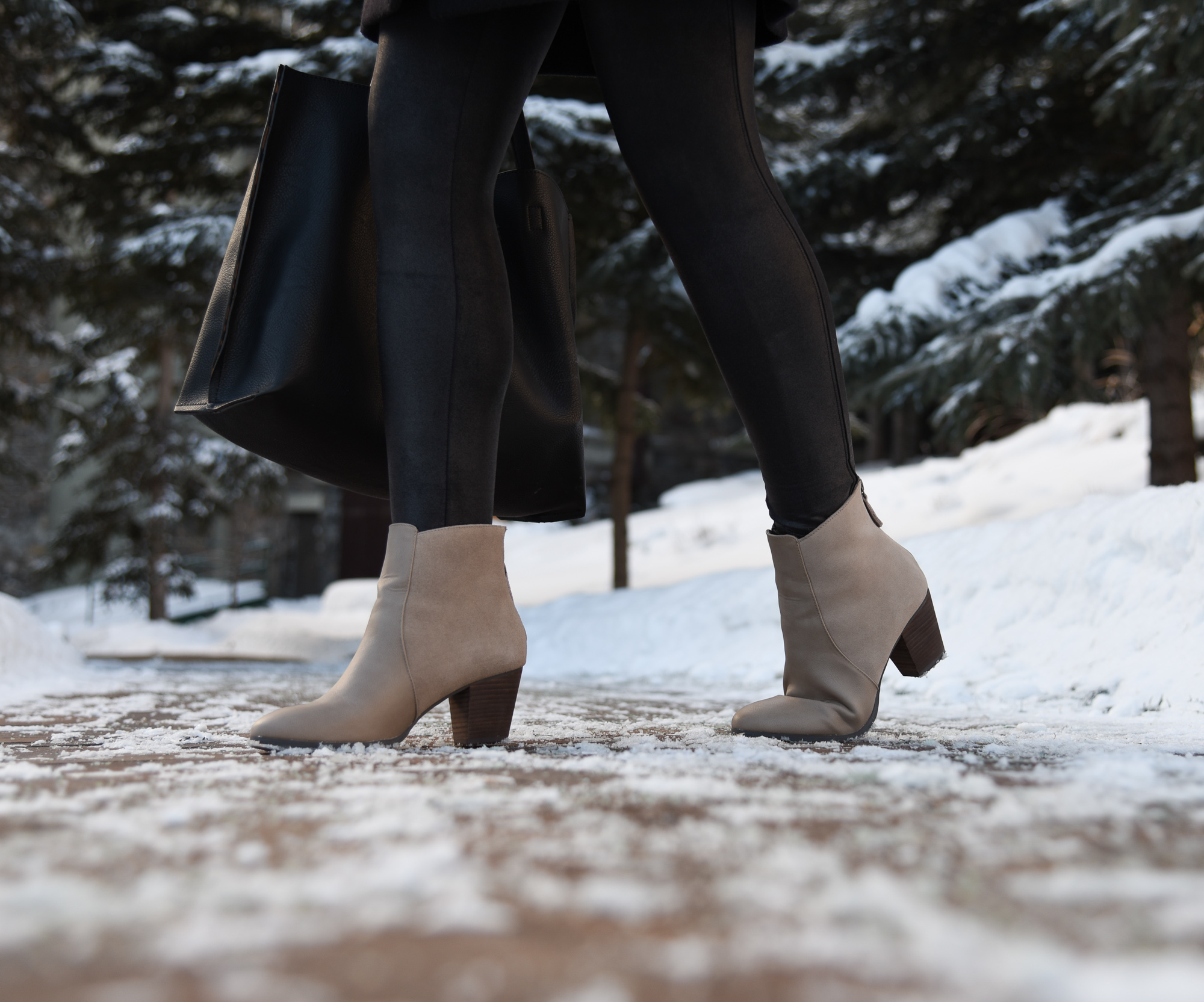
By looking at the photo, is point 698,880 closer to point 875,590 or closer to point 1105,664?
point 875,590

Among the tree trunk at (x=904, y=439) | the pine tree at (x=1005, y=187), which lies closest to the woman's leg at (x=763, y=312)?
the pine tree at (x=1005, y=187)

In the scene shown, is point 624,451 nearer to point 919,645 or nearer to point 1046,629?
point 1046,629

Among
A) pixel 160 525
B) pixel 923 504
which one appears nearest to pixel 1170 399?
pixel 923 504

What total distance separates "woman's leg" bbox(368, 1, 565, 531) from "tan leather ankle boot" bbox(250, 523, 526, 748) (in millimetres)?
31

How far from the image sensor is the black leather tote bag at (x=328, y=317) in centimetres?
93

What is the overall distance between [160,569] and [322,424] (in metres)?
7.21

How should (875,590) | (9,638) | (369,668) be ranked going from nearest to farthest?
(369,668), (875,590), (9,638)

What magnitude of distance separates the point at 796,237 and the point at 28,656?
5.43 ft

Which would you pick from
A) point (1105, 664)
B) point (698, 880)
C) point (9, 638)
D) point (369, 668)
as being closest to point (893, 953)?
point (698, 880)

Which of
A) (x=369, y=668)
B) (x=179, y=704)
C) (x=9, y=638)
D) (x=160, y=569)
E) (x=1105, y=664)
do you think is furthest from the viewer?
(x=160, y=569)

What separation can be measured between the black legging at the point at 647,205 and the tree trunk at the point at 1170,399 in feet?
11.7

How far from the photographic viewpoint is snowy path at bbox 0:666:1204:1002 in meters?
0.28

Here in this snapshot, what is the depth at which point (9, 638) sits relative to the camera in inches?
70.1

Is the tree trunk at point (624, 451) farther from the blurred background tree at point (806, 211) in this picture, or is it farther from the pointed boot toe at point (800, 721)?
the pointed boot toe at point (800, 721)
